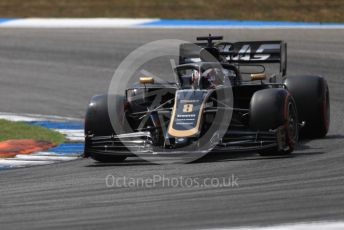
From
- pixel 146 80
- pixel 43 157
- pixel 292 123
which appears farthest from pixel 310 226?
pixel 43 157

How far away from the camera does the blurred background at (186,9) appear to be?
25.2 m

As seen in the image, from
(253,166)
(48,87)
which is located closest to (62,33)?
(48,87)

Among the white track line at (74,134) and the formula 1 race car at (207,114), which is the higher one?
the formula 1 race car at (207,114)

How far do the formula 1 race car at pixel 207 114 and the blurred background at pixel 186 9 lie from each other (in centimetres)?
1254

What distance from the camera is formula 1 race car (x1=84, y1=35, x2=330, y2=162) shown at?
1088 centimetres

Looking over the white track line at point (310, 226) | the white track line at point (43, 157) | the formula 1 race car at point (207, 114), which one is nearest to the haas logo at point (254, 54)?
the formula 1 race car at point (207, 114)

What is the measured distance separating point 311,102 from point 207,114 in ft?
6.94

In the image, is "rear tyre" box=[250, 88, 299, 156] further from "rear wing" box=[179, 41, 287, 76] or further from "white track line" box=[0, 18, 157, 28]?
"white track line" box=[0, 18, 157, 28]

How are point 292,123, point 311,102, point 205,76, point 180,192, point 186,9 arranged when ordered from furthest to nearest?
point 186,9
point 311,102
point 205,76
point 292,123
point 180,192

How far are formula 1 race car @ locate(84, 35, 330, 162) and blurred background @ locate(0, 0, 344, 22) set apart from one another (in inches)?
494

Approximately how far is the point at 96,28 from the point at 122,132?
1406cm

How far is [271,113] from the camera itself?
36.2 ft

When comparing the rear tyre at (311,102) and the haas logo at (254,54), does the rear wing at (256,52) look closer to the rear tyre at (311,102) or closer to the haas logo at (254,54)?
the haas logo at (254,54)

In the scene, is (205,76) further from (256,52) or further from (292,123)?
(256,52)
